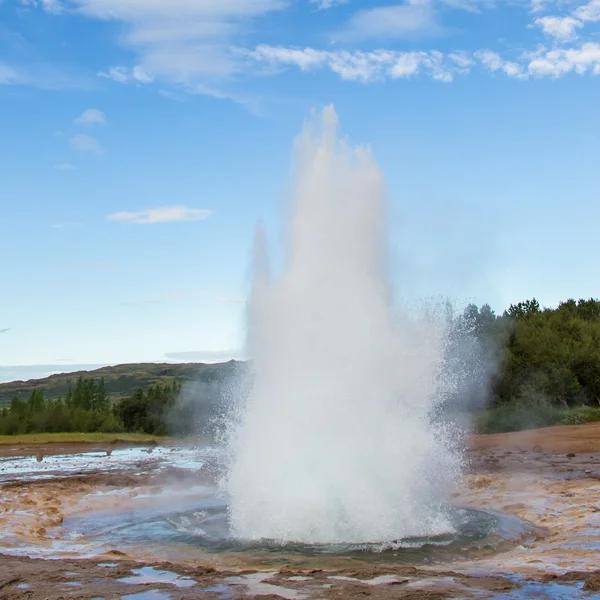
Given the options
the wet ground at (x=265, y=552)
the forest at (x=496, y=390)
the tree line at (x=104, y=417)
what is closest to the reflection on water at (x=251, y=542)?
the wet ground at (x=265, y=552)

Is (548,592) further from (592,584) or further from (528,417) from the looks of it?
(528,417)

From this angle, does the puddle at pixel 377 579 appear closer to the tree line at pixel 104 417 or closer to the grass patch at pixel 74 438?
the grass patch at pixel 74 438

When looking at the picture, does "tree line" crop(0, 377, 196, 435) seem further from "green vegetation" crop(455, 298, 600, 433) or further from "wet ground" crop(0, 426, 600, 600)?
"wet ground" crop(0, 426, 600, 600)

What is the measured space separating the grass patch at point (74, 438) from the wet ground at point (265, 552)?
31384 mm

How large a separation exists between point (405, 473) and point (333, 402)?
194 cm

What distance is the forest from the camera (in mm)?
45812

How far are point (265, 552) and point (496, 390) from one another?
43.6m

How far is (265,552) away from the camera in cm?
1136

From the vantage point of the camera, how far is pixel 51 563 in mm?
10242

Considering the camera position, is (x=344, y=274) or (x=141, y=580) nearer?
(x=141, y=580)

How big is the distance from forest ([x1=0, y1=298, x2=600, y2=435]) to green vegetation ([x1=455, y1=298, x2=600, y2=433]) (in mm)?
65

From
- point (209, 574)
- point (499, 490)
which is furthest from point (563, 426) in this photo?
point (209, 574)

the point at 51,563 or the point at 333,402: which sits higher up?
the point at 333,402

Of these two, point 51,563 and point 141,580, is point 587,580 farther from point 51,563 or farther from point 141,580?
point 51,563
